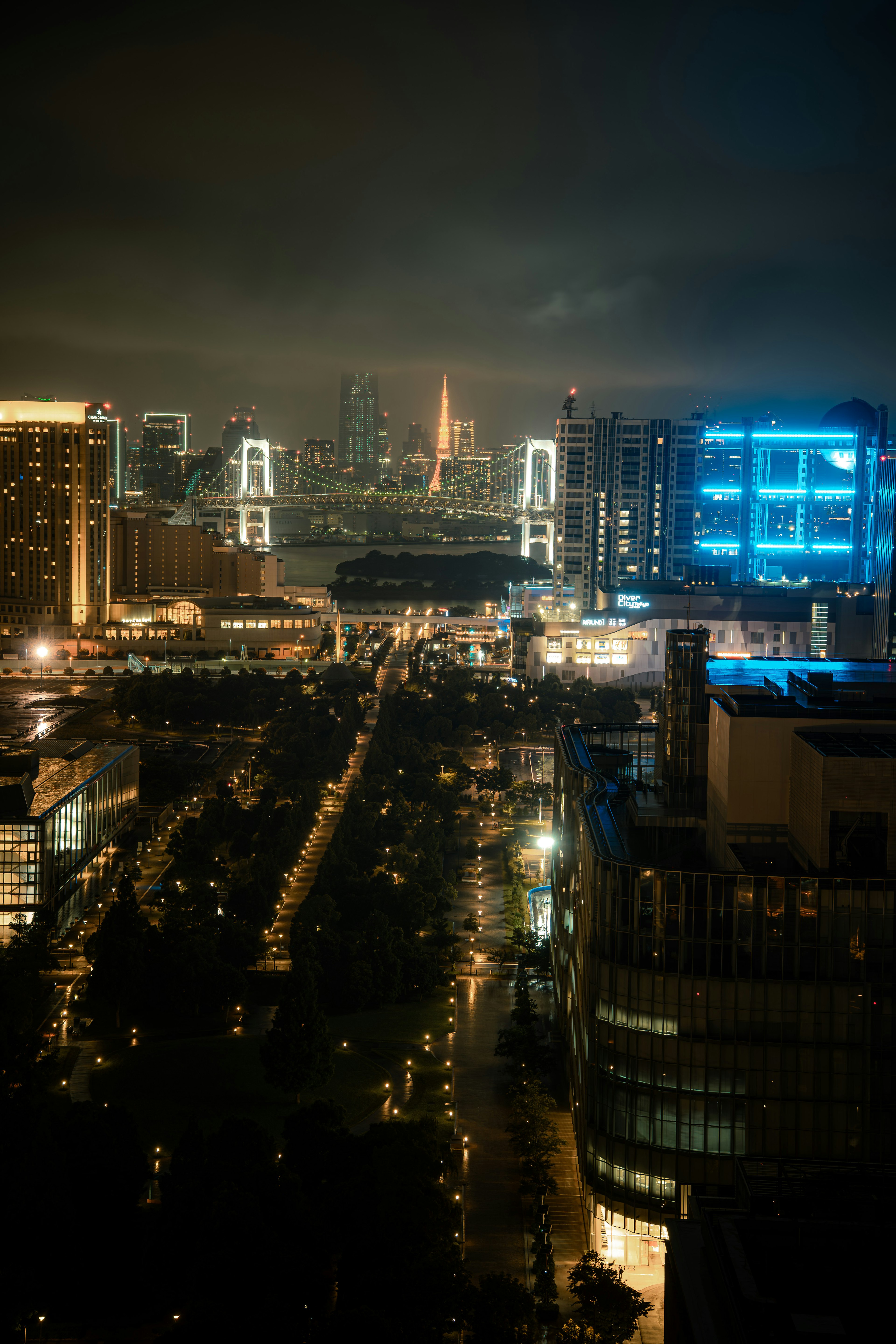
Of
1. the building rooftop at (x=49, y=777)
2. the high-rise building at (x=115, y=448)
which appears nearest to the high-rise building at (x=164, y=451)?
the high-rise building at (x=115, y=448)

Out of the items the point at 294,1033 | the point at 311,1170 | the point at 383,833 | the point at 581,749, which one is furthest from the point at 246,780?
the point at 311,1170

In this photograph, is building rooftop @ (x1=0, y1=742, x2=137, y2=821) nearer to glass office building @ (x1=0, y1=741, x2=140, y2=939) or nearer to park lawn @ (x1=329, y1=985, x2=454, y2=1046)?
glass office building @ (x1=0, y1=741, x2=140, y2=939)

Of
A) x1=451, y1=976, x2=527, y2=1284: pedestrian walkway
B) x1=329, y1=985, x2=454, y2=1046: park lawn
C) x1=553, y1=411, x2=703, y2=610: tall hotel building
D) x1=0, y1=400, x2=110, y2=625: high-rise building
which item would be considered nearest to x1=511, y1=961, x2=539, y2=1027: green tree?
x1=451, y1=976, x2=527, y2=1284: pedestrian walkway

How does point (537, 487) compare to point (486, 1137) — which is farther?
point (537, 487)

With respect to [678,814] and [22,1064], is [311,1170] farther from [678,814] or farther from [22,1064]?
[678,814]

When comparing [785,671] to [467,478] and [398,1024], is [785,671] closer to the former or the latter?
[398,1024]

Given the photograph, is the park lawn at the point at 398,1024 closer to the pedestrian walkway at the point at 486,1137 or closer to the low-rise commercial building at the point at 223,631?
the pedestrian walkway at the point at 486,1137

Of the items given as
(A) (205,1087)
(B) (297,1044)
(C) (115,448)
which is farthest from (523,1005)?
(C) (115,448)
